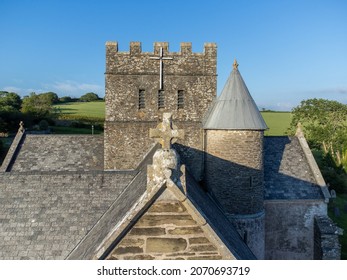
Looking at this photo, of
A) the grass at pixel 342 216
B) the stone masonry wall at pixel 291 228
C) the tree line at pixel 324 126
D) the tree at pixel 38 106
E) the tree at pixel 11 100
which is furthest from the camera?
the tree at pixel 11 100

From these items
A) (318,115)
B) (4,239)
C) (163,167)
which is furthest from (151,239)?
(318,115)

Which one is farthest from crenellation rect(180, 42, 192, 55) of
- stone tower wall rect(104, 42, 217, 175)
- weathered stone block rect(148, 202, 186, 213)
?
weathered stone block rect(148, 202, 186, 213)

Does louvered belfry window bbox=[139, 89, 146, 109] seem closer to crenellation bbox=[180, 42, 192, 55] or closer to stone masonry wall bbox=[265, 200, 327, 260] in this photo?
crenellation bbox=[180, 42, 192, 55]

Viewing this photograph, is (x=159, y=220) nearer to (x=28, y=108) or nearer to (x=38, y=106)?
(x=28, y=108)

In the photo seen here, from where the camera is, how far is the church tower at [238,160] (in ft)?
45.6

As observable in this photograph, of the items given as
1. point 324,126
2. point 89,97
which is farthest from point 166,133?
Result: point 89,97

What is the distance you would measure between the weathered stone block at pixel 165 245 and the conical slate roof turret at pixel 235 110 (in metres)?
8.19

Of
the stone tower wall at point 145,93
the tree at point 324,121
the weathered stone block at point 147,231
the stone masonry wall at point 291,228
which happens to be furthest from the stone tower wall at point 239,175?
the tree at point 324,121

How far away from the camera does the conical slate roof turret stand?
45.3ft

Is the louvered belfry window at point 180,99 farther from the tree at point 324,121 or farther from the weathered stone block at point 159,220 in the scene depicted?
the tree at point 324,121

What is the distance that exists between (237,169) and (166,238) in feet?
27.0

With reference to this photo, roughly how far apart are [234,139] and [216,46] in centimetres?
509
